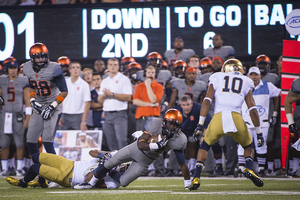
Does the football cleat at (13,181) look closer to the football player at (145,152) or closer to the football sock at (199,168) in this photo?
the football player at (145,152)

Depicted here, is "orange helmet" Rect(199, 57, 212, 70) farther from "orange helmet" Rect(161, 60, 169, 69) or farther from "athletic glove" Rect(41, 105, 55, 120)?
"athletic glove" Rect(41, 105, 55, 120)

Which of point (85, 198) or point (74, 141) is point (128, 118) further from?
point (85, 198)

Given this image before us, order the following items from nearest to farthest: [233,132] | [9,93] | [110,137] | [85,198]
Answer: [85,198]
[233,132]
[110,137]
[9,93]

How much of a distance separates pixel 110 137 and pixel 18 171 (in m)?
1.67

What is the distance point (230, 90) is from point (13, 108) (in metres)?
4.39

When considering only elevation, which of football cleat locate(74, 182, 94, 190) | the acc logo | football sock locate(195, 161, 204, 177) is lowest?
football cleat locate(74, 182, 94, 190)

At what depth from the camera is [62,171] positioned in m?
4.80

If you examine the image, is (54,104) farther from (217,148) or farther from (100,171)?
(217,148)

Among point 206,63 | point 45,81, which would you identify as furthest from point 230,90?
point 206,63

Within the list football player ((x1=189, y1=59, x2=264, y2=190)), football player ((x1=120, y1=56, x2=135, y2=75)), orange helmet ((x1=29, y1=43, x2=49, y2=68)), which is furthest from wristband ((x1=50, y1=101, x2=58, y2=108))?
football player ((x1=120, y1=56, x2=135, y2=75))

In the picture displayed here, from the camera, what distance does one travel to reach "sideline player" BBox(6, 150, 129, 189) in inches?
187

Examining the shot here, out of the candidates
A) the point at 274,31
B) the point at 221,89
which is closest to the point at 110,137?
the point at 221,89

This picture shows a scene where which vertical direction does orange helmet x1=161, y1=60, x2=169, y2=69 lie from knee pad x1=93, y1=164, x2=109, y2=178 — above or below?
above

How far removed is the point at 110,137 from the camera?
716 cm
